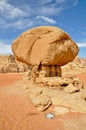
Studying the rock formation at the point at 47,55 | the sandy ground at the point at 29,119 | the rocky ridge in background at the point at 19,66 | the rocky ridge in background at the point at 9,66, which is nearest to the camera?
the sandy ground at the point at 29,119

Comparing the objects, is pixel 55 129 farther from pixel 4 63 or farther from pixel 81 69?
pixel 4 63

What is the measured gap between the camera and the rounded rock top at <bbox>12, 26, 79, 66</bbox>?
9.67 m

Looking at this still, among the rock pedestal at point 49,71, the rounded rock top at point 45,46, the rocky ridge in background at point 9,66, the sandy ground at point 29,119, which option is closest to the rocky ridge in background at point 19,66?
the rocky ridge in background at point 9,66

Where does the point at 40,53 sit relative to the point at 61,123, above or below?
above

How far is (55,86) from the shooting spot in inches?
363

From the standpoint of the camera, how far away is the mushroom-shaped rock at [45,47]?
9.67 m

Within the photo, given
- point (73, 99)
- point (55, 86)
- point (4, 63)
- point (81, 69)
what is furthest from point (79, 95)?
point (4, 63)

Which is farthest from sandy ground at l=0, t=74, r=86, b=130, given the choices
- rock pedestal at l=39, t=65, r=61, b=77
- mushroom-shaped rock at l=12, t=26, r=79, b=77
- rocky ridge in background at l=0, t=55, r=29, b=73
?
rocky ridge in background at l=0, t=55, r=29, b=73

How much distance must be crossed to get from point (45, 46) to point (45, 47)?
0.20 ft

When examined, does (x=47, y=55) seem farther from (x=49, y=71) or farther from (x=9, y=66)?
(x=9, y=66)

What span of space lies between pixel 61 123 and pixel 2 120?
209cm

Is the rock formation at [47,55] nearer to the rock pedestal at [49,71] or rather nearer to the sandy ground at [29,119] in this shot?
the rock pedestal at [49,71]

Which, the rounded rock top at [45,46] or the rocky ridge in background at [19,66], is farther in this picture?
the rocky ridge in background at [19,66]

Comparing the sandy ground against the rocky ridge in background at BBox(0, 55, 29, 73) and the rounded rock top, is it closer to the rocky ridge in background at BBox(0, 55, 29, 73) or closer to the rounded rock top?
the rounded rock top
